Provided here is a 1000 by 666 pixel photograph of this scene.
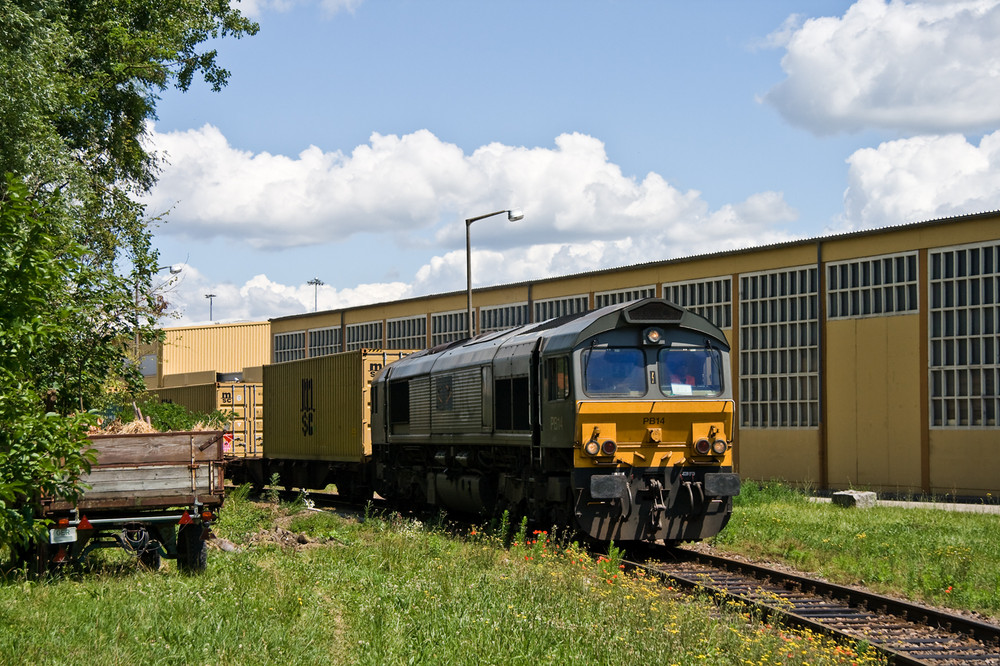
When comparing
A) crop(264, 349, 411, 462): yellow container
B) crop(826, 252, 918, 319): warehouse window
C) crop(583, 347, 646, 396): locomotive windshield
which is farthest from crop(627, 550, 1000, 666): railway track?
crop(826, 252, 918, 319): warehouse window

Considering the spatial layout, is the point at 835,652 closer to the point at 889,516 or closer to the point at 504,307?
the point at 889,516

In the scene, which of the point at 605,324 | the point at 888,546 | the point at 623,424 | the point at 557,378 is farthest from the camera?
the point at 888,546

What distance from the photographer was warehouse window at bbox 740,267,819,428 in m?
31.3

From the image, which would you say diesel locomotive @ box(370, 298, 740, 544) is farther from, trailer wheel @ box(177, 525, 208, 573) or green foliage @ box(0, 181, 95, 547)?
green foliage @ box(0, 181, 95, 547)

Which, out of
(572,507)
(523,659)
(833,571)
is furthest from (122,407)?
(523,659)

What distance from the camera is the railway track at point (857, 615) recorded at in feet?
32.0

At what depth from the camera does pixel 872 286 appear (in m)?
29.7

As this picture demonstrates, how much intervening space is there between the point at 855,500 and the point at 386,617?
15.6 meters

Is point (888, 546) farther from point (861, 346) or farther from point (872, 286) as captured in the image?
point (872, 286)

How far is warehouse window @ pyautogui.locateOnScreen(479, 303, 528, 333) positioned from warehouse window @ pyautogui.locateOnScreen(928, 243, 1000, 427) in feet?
52.7

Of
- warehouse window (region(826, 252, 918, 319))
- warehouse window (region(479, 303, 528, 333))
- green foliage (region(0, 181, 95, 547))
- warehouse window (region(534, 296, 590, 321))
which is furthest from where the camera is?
warehouse window (region(479, 303, 528, 333))

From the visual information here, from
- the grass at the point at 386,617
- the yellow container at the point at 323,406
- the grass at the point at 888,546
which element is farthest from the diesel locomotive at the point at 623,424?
the yellow container at the point at 323,406

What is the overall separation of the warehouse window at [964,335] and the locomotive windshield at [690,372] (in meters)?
14.7

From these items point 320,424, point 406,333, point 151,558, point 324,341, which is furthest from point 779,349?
point 324,341
